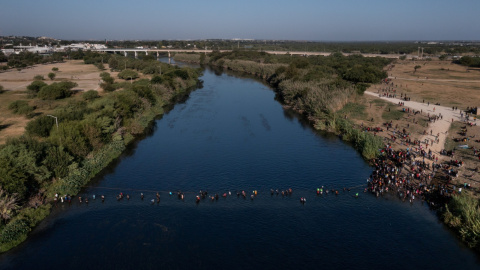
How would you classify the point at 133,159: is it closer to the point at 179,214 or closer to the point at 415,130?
the point at 179,214

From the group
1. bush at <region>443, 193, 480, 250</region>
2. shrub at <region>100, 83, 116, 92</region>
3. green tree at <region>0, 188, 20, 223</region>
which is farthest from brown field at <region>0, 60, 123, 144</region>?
bush at <region>443, 193, 480, 250</region>

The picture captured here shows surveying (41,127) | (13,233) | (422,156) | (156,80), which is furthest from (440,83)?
(13,233)

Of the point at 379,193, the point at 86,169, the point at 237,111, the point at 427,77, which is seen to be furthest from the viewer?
the point at 427,77

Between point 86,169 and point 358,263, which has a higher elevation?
point 86,169

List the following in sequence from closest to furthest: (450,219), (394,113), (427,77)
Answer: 1. (450,219)
2. (394,113)
3. (427,77)

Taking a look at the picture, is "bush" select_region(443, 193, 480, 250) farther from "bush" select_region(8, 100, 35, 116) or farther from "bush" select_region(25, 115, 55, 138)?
"bush" select_region(8, 100, 35, 116)

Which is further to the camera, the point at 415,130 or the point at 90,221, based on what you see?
the point at 415,130

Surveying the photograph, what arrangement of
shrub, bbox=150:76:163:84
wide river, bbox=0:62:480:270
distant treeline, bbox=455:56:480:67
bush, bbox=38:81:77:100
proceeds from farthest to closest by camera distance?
distant treeline, bbox=455:56:480:67 < shrub, bbox=150:76:163:84 < bush, bbox=38:81:77:100 < wide river, bbox=0:62:480:270

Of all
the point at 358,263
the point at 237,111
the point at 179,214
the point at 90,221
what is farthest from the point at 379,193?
the point at 237,111
